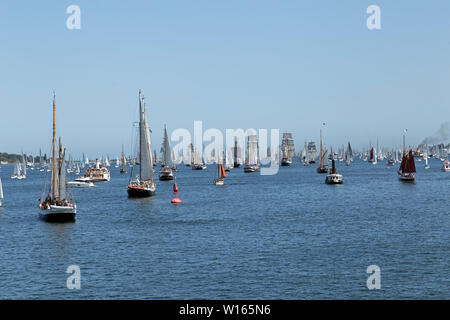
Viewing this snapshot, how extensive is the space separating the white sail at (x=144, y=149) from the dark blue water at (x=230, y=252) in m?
18.1

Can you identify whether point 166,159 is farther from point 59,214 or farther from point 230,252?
point 230,252

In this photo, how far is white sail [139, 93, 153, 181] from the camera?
383 feet

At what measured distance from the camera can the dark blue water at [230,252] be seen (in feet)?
133

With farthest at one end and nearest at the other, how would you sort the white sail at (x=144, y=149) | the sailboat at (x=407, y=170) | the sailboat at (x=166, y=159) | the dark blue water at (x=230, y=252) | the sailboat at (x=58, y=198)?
the sailboat at (x=166, y=159)
the sailboat at (x=407, y=170)
the white sail at (x=144, y=149)
the sailboat at (x=58, y=198)
the dark blue water at (x=230, y=252)

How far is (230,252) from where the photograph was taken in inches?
2153

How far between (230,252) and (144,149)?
215 ft

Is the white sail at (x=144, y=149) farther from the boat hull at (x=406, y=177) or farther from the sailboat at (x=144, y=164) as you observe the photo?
the boat hull at (x=406, y=177)

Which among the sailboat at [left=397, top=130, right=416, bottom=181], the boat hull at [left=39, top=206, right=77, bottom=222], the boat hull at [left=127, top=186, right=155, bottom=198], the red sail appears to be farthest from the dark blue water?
the red sail

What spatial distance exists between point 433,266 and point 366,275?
23.8ft

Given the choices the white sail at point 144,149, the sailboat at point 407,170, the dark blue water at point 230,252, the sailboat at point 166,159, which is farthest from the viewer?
the sailboat at point 166,159

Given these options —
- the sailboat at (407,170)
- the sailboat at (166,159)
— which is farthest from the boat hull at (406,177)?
the sailboat at (166,159)

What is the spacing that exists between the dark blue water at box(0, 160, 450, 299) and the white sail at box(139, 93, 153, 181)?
18.1 metres

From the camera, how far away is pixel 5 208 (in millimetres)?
106938
